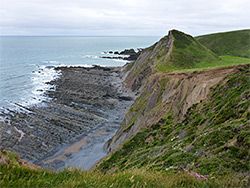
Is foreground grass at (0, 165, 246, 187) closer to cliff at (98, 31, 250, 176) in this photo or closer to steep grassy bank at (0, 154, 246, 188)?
steep grassy bank at (0, 154, 246, 188)

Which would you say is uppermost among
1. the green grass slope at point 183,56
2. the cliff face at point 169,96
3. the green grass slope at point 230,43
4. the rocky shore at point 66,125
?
the green grass slope at point 230,43

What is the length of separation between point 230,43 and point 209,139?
10191 centimetres

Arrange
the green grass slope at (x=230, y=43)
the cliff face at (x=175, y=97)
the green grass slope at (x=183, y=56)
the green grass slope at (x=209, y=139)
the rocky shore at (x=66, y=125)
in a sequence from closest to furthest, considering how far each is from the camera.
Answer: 1. the green grass slope at (x=209, y=139)
2. the cliff face at (x=175, y=97)
3. the rocky shore at (x=66, y=125)
4. the green grass slope at (x=183, y=56)
5. the green grass slope at (x=230, y=43)

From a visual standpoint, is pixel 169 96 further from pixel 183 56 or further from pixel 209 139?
pixel 183 56

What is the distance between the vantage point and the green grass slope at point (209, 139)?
326 inches

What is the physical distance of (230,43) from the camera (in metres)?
96.0

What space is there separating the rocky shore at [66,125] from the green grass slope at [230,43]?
194ft

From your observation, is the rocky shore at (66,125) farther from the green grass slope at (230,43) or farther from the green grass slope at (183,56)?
the green grass slope at (230,43)

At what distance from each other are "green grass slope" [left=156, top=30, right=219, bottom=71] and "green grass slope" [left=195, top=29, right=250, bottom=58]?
3441 cm

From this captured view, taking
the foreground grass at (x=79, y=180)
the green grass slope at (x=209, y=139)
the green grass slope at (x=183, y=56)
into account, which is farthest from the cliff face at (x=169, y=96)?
the foreground grass at (x=79, y=180)

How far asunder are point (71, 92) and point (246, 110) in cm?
4995

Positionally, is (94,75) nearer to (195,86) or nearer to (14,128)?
(14,128)

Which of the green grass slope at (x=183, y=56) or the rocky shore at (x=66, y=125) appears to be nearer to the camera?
the rocky shore at (x=66, y=125)

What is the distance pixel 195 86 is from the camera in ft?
69.8
